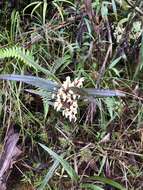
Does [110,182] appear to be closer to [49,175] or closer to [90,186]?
[90,186]

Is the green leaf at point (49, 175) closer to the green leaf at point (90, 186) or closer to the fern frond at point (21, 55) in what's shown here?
the green leaf at point (90, 186)

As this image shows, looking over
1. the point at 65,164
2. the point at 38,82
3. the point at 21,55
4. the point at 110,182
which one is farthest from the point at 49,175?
the point at 21,55

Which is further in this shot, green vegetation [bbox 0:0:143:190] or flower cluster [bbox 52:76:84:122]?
green vegetation [bbox 0:0:143:190]

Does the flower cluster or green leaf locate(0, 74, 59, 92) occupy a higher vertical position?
green leaf locate(0, 74, 59, 92)

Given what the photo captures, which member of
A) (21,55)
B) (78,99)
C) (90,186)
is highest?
(21,55)

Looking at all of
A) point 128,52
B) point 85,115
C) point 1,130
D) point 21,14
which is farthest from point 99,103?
point 21,14

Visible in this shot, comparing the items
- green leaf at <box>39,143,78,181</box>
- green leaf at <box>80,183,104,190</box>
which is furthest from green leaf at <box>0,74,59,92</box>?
green leaf at <box>80,183,104,190</box>

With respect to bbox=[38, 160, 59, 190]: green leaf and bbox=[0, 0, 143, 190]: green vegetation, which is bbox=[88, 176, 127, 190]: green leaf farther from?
bbox=[38, 160, 59, 190]: green leaf

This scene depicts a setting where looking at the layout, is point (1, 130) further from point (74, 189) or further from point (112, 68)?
point (112, 68)
